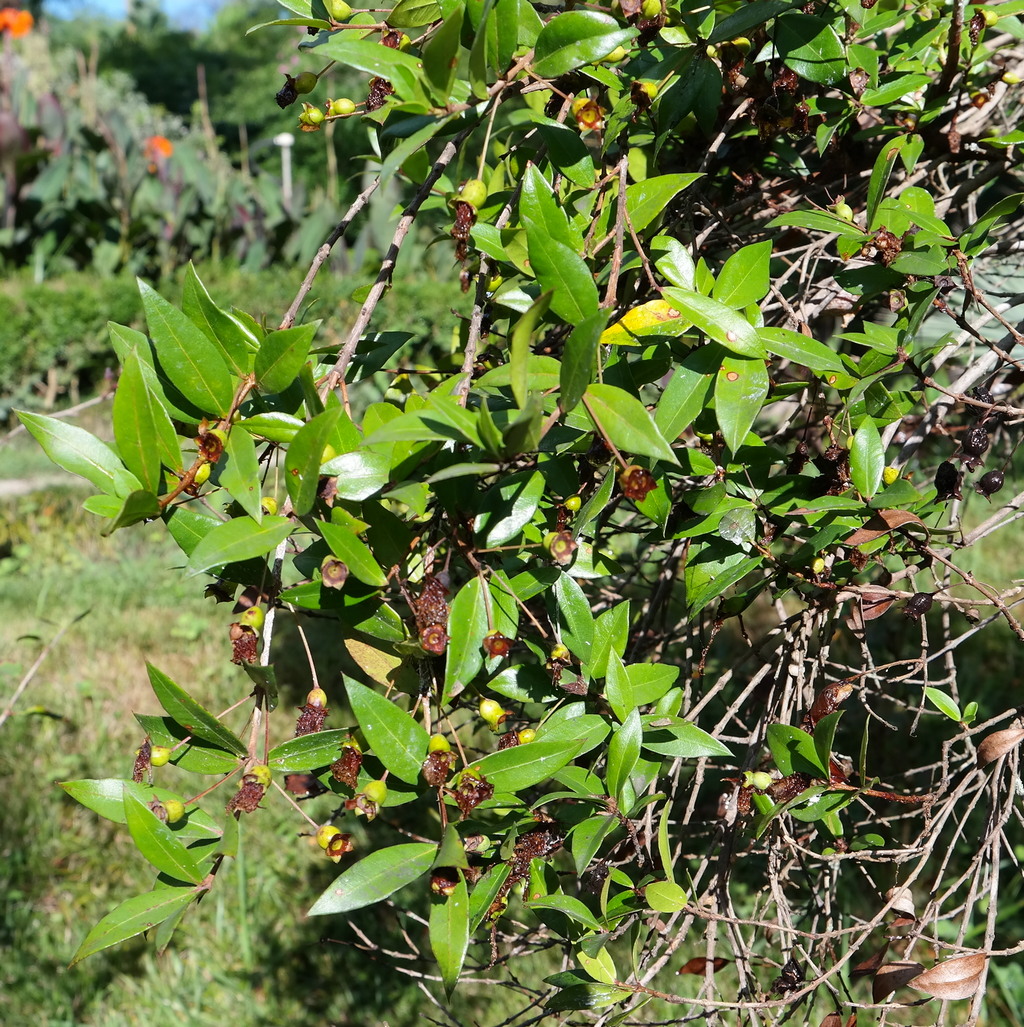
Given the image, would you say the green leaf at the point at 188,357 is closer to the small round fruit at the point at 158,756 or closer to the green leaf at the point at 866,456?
the small round fruit at the point at 158,756

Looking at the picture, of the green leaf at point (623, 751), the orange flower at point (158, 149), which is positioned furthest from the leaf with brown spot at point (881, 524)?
the orange flower at point (158, 149)

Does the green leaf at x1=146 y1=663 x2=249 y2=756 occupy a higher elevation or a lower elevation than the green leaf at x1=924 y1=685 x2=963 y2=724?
higher

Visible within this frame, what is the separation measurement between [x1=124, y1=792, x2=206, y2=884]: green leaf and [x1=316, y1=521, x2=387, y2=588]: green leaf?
27 centimetres

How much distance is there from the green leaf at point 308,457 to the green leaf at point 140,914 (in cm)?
36

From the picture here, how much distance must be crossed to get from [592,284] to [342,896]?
57 cm

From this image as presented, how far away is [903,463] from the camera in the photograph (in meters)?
1.27

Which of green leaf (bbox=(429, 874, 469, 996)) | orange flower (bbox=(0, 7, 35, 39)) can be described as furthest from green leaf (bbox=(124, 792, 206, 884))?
orange flower (bbox=(0, 7, 35, 39))

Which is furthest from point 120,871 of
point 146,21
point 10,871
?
point 146,21

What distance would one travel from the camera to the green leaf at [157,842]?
0.84 m

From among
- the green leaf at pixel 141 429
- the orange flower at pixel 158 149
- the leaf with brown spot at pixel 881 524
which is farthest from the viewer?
the orange flower at pixel 158 149

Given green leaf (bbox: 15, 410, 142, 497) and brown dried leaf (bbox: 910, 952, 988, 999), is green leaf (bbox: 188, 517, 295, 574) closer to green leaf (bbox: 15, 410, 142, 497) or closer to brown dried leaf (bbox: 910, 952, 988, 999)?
green leaf (bbox: 15, 410, 142, 497)

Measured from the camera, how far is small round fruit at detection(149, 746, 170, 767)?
0.89 m

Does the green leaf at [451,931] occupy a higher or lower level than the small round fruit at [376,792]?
lower

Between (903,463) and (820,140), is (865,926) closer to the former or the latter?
(903,463)
